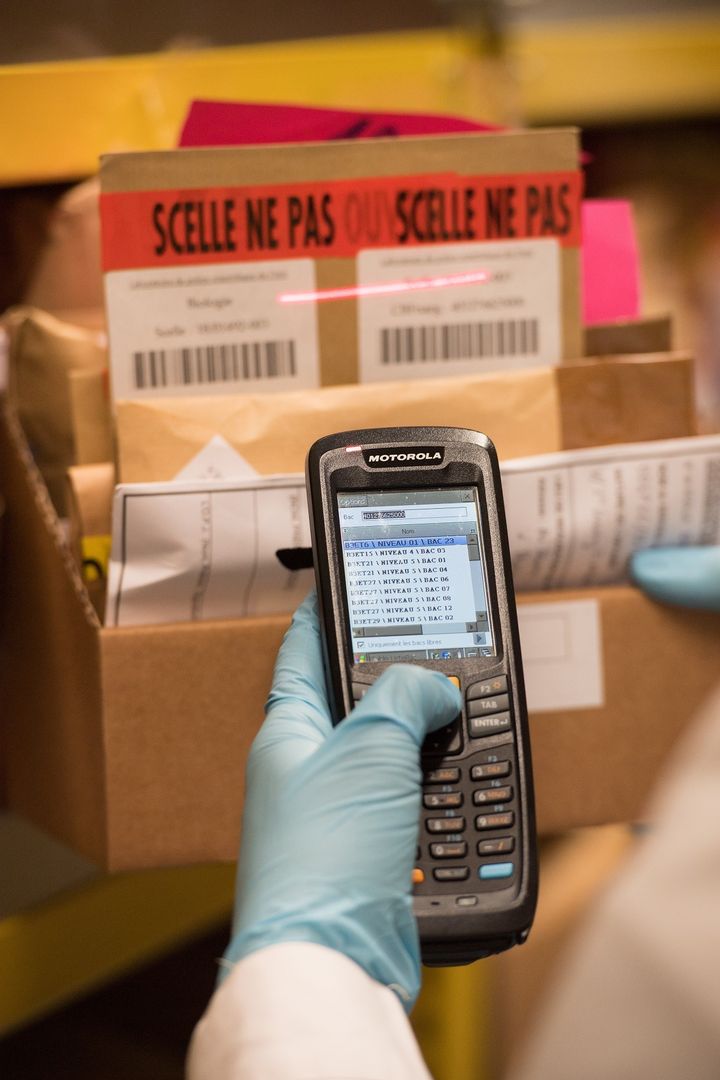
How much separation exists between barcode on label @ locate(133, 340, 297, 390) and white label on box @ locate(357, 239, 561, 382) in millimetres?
48

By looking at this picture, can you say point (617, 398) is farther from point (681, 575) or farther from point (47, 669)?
point (47, 669)

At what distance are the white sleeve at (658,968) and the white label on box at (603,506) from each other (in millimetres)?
303

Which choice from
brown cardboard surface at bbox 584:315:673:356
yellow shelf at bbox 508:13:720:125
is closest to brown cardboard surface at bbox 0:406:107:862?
brown cardboard surface at bbox 584:315:673:356

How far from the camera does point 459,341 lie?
0.62m

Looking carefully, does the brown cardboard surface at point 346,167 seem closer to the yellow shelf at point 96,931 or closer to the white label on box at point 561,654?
the white label on box at point 561,654

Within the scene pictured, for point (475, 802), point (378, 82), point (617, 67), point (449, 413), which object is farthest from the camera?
point (617, 67)

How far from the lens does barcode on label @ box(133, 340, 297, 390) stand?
58 centimetres

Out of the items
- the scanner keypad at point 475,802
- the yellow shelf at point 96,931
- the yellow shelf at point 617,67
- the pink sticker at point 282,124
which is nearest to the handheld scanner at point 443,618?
the scanner keypad at point 475,802

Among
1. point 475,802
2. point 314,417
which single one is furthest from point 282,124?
point 475,802

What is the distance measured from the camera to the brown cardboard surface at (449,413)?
554 mm

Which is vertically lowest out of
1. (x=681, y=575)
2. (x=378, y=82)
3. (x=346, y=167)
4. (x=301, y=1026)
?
(x=301, y=1026)

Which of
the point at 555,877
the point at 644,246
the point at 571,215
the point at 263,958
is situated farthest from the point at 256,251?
the point at 644,246

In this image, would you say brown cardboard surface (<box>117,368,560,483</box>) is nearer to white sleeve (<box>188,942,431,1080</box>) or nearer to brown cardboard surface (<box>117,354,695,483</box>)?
brown cardboard surface (<box>117,354,695,483</box>)

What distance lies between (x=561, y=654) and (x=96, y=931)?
0.40 m
